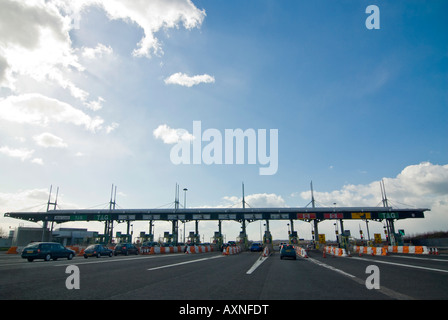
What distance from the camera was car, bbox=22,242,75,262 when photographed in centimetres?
1947

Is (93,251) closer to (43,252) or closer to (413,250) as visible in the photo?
(43,252)

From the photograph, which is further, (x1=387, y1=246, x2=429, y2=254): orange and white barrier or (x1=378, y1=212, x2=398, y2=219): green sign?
(x1=378, y1=212, x2=398, y2=219): green sign

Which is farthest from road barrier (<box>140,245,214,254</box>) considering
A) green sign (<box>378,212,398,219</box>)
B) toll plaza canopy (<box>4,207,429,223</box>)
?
green sign (<box>378,212,398,219</box>)

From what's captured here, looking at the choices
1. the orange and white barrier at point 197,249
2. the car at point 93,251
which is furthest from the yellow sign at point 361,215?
the car at point 93,251

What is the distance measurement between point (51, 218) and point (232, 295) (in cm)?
6589

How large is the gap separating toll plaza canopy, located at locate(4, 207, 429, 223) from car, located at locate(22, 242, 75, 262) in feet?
117

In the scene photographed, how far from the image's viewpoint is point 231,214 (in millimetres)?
57188

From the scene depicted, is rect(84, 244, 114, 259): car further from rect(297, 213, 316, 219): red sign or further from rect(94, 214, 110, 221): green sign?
rect(297, 213, 316, 219): red sign
